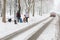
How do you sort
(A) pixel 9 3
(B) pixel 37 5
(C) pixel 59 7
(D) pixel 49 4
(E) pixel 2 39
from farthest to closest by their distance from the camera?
1. (C) pixel 59 7
2. (D) pixel 49 4
3. (B) pixel 37 5
4. (A) pixel 9 3
5. (E) pixel 2 39

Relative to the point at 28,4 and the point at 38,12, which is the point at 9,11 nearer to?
the point at 28,4

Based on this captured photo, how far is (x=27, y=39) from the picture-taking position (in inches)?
416

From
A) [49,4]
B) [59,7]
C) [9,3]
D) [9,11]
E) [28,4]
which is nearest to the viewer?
[28,4]

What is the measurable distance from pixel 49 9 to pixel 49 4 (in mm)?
1971

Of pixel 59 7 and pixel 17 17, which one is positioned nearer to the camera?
pixel 17 17

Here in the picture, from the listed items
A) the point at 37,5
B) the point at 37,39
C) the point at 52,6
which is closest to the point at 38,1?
the point at 37,5

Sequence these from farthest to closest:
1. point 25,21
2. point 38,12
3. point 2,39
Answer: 1. point 38,12
2. point 25,21
3. point 2,39

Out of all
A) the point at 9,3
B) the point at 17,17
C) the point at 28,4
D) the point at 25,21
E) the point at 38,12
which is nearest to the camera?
the point at 17,17

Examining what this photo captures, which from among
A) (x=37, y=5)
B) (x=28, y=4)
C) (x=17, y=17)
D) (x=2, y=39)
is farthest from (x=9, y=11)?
(x=2, y=39)

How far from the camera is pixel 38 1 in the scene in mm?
56469

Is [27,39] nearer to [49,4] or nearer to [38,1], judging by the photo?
[38,1]

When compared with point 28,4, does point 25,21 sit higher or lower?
lower

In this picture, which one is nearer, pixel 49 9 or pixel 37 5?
pixel 37 5

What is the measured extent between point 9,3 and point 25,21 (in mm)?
13980
